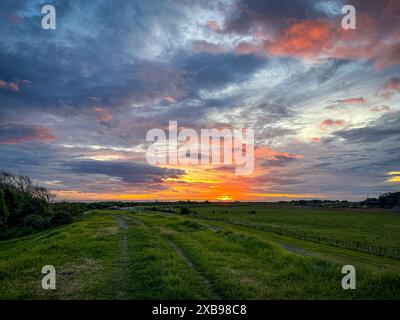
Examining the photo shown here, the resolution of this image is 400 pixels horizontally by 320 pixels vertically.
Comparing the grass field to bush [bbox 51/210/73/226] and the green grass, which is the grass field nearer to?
the green grass

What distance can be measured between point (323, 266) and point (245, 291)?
291 inches

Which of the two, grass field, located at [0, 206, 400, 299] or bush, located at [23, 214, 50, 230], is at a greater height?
grass field, located at [0, 206, 400, 299]

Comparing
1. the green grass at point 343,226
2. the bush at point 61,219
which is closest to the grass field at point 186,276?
the green grass at point 343,226

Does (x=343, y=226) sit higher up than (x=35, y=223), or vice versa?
(x=35, y=223)

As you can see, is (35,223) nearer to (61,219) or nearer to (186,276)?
(61,219)

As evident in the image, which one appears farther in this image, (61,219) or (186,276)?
(61,219)

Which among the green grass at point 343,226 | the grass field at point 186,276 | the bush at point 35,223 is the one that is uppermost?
the grass field at point 186,276

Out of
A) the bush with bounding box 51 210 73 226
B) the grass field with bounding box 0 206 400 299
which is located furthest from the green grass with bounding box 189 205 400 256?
the bush with bounding box 51 210 73 226

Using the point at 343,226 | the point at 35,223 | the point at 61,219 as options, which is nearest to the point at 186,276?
the point at 61,219

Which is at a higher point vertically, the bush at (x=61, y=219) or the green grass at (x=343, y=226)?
the bush at (x=61, y=219)

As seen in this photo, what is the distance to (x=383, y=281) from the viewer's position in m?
13.9

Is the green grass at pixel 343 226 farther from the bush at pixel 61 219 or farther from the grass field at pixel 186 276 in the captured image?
the bush at pixel 61 219
